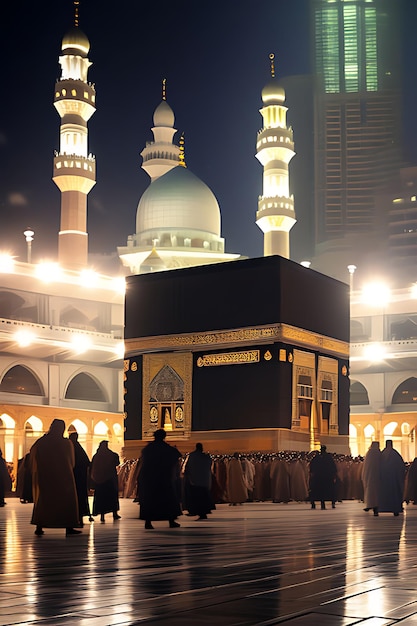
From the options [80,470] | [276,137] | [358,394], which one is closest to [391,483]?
[80,470]

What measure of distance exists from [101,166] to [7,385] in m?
16.2

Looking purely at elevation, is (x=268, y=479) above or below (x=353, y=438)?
above

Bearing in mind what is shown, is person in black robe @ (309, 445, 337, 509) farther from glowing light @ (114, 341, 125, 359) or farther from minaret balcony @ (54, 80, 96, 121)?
minaret balcony @ (54, 80, 96, 121)

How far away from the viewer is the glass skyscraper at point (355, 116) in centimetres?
8675

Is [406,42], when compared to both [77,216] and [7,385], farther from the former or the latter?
[7,385]

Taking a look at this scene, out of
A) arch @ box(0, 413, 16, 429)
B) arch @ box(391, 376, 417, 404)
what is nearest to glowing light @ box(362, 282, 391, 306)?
arch @ box(391, 376, 417, 404)

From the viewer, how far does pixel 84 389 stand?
29859 mm

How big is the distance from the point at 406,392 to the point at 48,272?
11.6m

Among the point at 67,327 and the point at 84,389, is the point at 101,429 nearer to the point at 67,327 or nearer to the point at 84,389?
the point at 84,389

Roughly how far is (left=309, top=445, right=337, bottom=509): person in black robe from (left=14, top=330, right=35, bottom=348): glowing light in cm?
1380

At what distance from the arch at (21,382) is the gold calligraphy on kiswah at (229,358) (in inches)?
405

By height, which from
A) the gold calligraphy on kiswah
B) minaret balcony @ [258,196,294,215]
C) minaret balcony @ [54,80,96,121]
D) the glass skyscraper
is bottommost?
the gold calligraphy on kiswah

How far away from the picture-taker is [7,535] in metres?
7.07

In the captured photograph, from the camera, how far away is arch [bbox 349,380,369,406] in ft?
106
